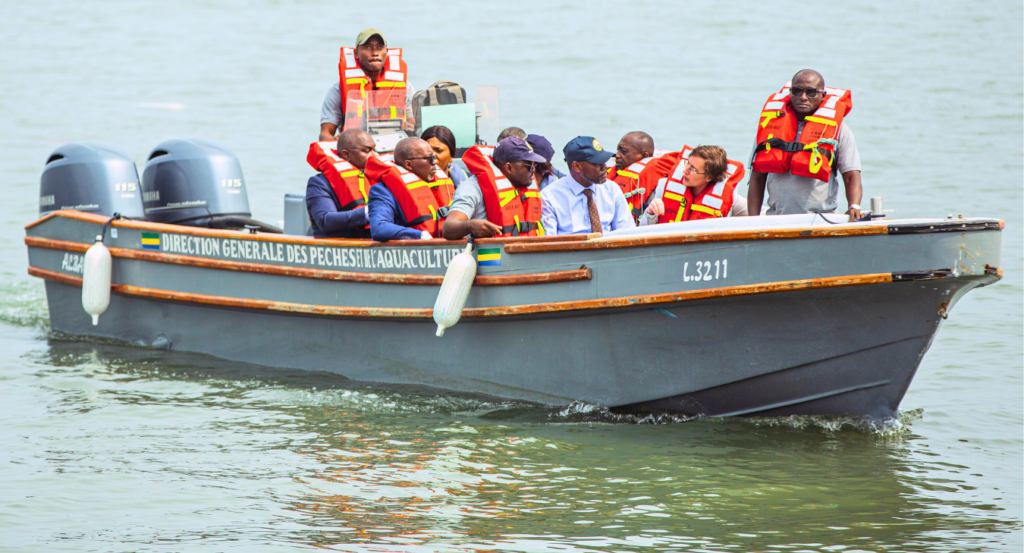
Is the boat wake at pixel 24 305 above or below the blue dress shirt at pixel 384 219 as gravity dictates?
below

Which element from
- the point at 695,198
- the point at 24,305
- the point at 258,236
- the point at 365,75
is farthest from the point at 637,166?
the point at 24,305

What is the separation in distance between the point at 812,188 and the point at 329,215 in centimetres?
309

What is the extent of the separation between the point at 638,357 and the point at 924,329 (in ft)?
5.06

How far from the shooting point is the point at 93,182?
8766 millimetres

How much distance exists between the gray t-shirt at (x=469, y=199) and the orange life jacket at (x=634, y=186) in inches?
60.5

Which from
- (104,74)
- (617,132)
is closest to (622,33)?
(617,132)

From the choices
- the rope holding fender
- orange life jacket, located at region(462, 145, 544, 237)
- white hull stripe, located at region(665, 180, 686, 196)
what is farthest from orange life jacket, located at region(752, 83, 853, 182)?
the rope holding fender

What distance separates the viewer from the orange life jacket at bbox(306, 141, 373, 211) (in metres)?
7.11

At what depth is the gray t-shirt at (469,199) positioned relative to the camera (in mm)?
6215

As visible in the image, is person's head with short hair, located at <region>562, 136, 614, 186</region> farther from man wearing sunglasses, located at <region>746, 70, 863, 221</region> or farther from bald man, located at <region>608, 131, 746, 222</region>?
bald man, located at <region>608, 131, 746, 222</region>

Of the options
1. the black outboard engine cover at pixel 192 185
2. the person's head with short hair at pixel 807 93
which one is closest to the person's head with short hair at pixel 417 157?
the person's head with short hair at pixel 807 93

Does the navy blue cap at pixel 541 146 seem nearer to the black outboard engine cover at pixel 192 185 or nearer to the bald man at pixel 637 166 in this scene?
the bald man at pixel 637 166

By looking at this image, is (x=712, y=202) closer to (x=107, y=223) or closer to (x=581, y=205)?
(x=581, y=205)

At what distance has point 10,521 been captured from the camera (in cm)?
491
